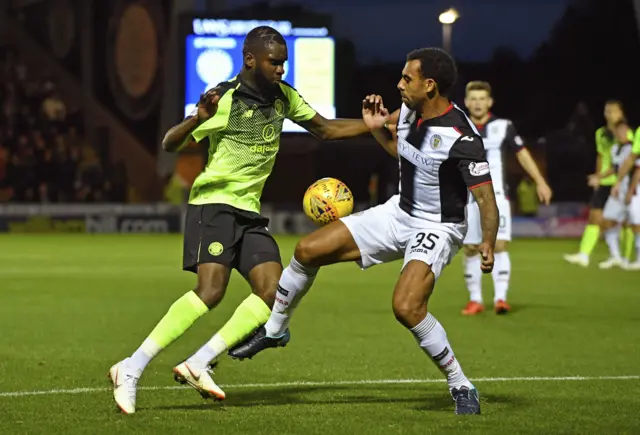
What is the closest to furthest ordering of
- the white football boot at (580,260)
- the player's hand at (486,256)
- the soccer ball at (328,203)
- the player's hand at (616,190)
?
the player's hand at (486,256)
the soccer ball at (328,203)
the player's hand at (616,190)
the white football boot at (580,260)

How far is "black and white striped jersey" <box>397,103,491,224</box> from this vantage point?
7.43 m

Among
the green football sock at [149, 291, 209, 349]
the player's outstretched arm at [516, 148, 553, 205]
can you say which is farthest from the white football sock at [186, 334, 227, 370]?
the player's outstretched arm at [516, 148, 553, 205]

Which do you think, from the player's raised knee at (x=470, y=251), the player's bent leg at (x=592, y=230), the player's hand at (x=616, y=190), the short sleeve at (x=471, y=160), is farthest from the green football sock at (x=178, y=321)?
the player's bent leg at (x=592, y=230)

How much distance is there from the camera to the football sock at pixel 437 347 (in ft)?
23.9

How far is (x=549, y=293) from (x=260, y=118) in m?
8.95

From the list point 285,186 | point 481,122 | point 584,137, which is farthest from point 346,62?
point 481,122

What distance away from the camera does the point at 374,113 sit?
8000 mm

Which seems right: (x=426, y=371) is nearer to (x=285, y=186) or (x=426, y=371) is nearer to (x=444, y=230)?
(x=444, y=230)

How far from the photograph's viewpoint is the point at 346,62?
3353 cm

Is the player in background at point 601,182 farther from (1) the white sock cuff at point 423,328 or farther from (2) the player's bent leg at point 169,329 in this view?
(2) the player's bent leg at point 169,329

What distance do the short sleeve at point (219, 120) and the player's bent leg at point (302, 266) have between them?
0.81 metres

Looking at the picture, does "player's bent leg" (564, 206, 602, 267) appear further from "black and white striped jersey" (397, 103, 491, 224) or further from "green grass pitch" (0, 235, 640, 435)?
"black and white striped jersey" (397, 103, 491, 224)

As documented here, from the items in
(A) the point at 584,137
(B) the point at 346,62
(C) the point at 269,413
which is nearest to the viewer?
(C) the point at 269,413

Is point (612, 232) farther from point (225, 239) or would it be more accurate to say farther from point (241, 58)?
point (225, 239)
